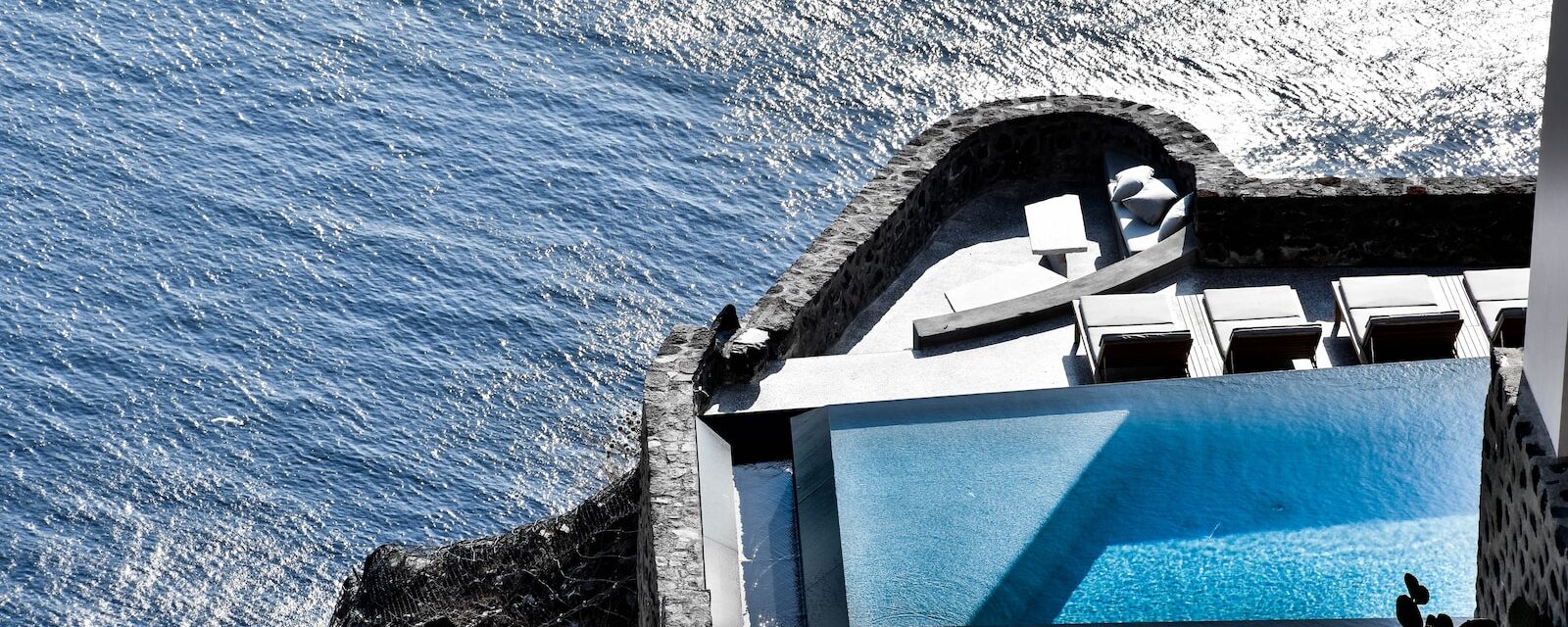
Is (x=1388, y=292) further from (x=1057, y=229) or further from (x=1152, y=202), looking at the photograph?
(x=1057, y=229)

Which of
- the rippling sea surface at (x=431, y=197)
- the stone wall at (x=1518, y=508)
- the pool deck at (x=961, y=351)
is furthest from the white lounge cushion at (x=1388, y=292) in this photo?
the rippling sea surface at (x=431, y=197)

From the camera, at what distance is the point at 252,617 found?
21.4 metres

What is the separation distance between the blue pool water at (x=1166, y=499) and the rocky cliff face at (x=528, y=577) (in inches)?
165

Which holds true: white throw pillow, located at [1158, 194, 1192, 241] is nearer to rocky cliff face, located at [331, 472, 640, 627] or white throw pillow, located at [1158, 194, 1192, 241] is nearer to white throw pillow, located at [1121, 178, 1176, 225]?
white throw pillow, located at [1121, 178, 1176, 225]

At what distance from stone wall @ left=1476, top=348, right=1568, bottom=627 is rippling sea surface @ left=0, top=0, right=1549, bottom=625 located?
16518 mm

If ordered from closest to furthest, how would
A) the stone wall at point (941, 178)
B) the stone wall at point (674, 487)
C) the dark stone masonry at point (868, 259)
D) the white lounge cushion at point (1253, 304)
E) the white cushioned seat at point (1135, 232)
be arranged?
the stone wall at point (674, 487), the dark stone masonry at point (868, 259), the white lounge cushion at point (1253, 304), the stone wall at point (941, 178), the white cushioned seat at point (1135, 232)

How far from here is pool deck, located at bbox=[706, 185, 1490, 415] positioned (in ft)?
42.2

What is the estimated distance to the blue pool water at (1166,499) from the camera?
10.1m

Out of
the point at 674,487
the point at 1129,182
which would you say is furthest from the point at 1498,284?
the point at 674,487

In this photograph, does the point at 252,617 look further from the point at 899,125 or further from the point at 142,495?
the point at 899,125

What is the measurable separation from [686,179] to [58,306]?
1128 centimetres

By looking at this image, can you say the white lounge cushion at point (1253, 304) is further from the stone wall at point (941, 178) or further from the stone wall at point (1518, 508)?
the stone wall at point (1518, 508)

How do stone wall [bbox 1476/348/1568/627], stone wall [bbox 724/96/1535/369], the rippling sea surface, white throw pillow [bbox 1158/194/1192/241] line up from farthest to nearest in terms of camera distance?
1. the rippling sea surface
2. white throw pillow [bbox 1158/194/1192/241]
3. stone wall [bbox 724/96/1535/369]
4. stone wall [bbox 1476/348/1568/627]

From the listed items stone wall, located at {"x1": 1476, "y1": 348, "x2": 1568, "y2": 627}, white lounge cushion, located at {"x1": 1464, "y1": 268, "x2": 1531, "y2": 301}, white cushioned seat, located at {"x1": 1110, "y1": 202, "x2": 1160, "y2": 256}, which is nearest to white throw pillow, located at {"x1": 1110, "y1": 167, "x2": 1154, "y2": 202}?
white cushioned seat, located at {"x1": 1110, "y1": 202, "x2": 1160, "y2": 256}
